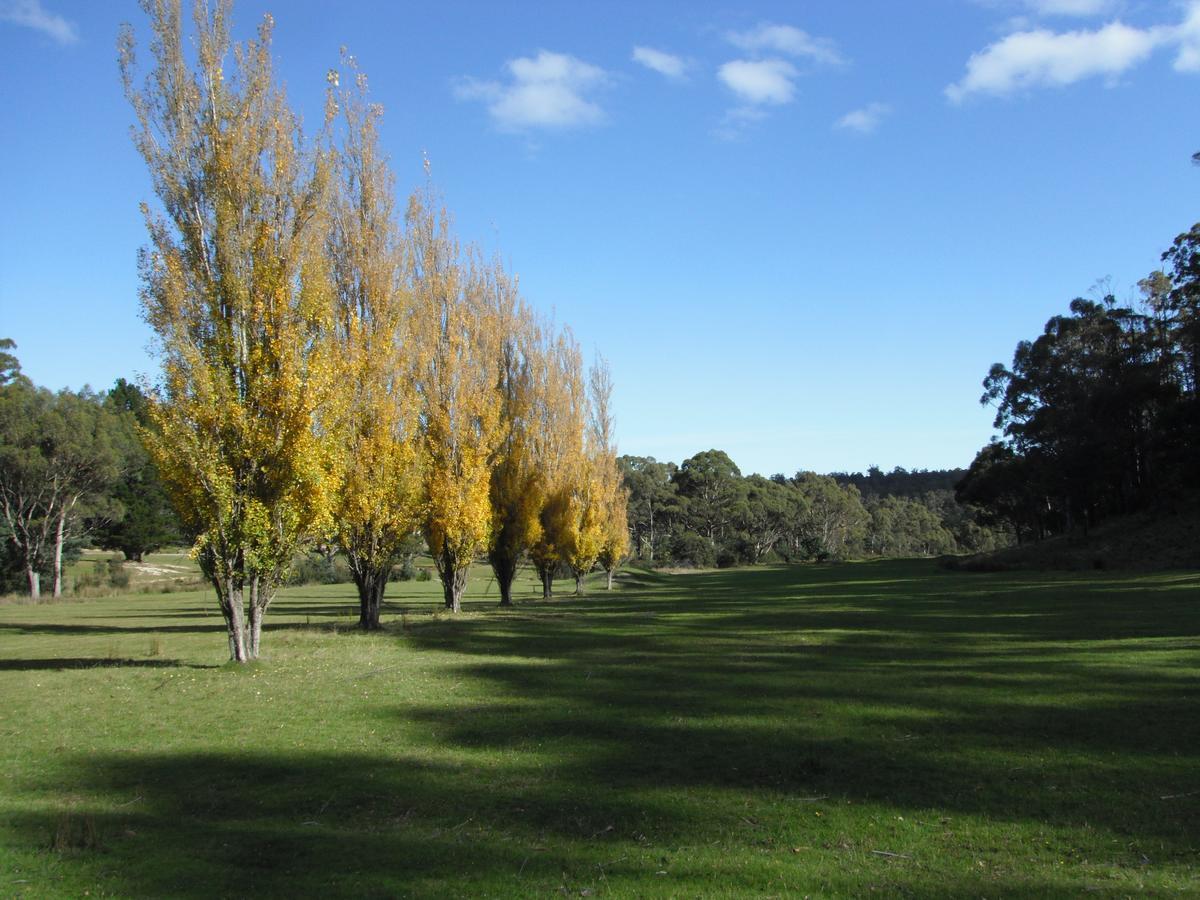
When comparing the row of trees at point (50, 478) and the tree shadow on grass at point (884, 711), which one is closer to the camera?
the tree shadow on grass at point (884, 711)

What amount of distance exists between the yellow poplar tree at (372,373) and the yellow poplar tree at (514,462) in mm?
7751

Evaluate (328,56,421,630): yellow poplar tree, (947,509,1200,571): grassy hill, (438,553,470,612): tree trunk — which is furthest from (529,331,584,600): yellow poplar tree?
(947,509,1200,571): grassy hill

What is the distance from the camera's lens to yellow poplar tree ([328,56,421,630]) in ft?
74.1

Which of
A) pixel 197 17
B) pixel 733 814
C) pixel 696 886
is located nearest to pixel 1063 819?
pixel 733 814

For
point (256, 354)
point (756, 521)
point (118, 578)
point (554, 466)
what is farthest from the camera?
point (756, 521)

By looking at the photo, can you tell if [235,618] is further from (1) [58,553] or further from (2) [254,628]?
(1) [58,553]

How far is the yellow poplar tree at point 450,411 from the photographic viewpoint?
2789 cm

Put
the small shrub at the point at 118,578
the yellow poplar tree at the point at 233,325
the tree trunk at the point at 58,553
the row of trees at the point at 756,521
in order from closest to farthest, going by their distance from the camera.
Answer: the yellow poplar tree at the point at 233,325
the tree trunk at the point at 58,553
the small shrub at the point at 118,578
the row of trees at the point at 756,521

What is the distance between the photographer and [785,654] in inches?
676

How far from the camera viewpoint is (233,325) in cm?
1725

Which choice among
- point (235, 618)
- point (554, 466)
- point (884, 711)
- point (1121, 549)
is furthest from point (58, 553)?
point (1121, 549)

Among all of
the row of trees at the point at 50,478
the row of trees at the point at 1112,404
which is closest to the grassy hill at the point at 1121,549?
the row of trees at the point at 1112,404

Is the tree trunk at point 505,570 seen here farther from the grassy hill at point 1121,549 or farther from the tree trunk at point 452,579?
the grassy hill at point 1121,549

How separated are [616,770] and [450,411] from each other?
68.6 ft
